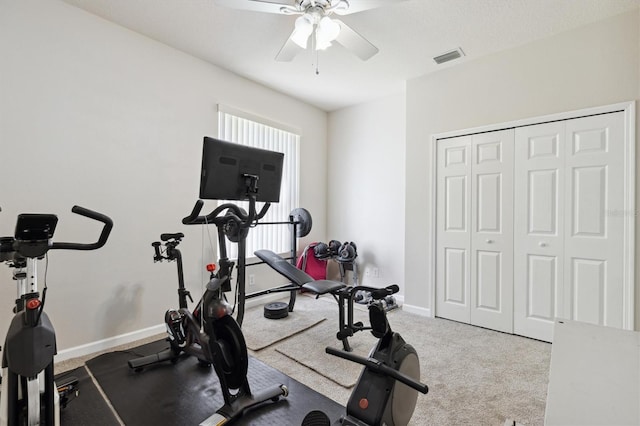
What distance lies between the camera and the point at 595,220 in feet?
8.20

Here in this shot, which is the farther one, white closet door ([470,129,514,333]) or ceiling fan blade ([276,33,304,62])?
white closet door ([470,129,514,333])

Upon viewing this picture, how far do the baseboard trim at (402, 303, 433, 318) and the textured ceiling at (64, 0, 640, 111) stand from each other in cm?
268

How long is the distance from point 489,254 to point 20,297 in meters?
3.47

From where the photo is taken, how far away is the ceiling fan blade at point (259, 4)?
187cm

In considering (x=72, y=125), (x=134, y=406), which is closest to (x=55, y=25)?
(x=72, y=125)

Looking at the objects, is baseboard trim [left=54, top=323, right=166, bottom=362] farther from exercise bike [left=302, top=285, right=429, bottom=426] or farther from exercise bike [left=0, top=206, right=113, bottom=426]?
exercise bike [left=302, top=285, right=429, bottom=426]

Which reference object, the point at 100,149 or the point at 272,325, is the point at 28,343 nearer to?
the point at 100,149

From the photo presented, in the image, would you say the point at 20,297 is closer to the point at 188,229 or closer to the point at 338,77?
the point at 188,229

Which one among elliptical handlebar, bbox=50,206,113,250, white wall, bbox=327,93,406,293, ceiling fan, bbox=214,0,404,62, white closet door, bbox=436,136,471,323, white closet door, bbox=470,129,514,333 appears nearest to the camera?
elliptical handlebar, bbox=50,206,113,250

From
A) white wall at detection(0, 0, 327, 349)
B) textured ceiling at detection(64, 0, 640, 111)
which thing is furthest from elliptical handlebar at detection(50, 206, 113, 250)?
textured ceiling at detection(64, 0, 640, 111)

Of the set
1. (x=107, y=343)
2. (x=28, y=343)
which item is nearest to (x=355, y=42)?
(x=28, y=343)

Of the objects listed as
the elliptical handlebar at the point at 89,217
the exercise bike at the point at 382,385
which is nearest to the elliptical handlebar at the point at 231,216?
the elliptical handlebar at the point at 89,217

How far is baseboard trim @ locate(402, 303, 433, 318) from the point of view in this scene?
11.0 ft

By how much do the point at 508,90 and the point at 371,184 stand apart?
191 cm
